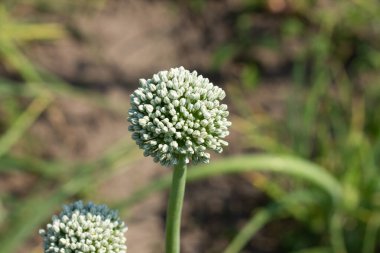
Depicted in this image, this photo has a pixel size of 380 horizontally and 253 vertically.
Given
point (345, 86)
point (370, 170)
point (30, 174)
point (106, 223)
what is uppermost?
point (345, 86)

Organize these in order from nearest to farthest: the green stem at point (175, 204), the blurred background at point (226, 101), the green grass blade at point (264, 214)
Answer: the green stem at point (175, 204)
the green grass blade at point (264, 214)
the blurred background at point (226, 101)

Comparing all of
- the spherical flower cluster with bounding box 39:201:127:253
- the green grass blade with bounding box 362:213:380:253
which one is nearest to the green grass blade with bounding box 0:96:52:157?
the green grass blade with bounding box 362:213:380:253

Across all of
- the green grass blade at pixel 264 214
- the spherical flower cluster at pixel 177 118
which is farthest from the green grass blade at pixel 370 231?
the spherical flower cluster at pixel 177 118

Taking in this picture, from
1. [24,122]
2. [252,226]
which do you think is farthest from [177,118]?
[24,122]

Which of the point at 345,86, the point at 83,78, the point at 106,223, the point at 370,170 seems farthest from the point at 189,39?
the point at 106,223

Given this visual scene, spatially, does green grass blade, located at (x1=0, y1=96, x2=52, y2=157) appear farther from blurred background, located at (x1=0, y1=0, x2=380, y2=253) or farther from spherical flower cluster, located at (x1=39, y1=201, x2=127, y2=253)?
spherical flower cluster, located at (x1=39, y1=201, x2=127, y2=253)

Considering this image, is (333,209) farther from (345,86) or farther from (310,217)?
(345,86)

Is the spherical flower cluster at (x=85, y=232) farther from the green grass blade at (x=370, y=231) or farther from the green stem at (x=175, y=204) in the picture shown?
the green grass blade at (x=370, y=231)
